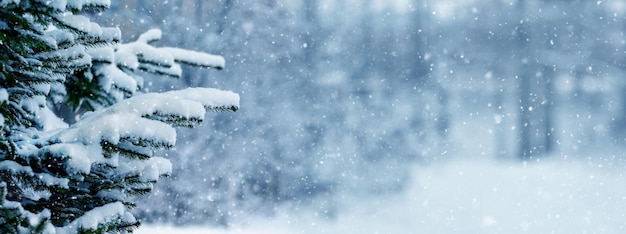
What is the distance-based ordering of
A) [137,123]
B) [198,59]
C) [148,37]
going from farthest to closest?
[148,37], [198,59], [137,123]

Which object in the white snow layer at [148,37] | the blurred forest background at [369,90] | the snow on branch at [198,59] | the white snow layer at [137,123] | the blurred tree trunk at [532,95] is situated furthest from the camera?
the blurred tree trunk at [532,95]

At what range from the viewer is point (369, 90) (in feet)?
49.7

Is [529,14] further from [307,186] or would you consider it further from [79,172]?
[79,172]

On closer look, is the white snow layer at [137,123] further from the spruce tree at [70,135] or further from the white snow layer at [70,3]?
the white snow layer at [70,3]

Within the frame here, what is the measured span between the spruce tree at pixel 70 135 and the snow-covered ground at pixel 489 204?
947cm

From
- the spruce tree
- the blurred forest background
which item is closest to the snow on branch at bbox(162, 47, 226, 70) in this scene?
the spruce tree

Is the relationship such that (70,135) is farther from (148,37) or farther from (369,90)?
(369,90)

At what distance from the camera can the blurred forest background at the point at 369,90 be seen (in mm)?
12422

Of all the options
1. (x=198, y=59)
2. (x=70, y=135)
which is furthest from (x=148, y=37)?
(x=70, y=135)

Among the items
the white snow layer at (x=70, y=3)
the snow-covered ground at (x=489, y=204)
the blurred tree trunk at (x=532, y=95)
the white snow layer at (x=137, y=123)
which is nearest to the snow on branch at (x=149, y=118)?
the white snow layer at (x=137, y=123)

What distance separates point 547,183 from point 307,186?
6.11m

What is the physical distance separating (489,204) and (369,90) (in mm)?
3537

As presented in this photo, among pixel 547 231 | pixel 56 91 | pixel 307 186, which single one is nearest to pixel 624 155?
pixel 547 231

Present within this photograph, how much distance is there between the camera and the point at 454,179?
16.3 metres
